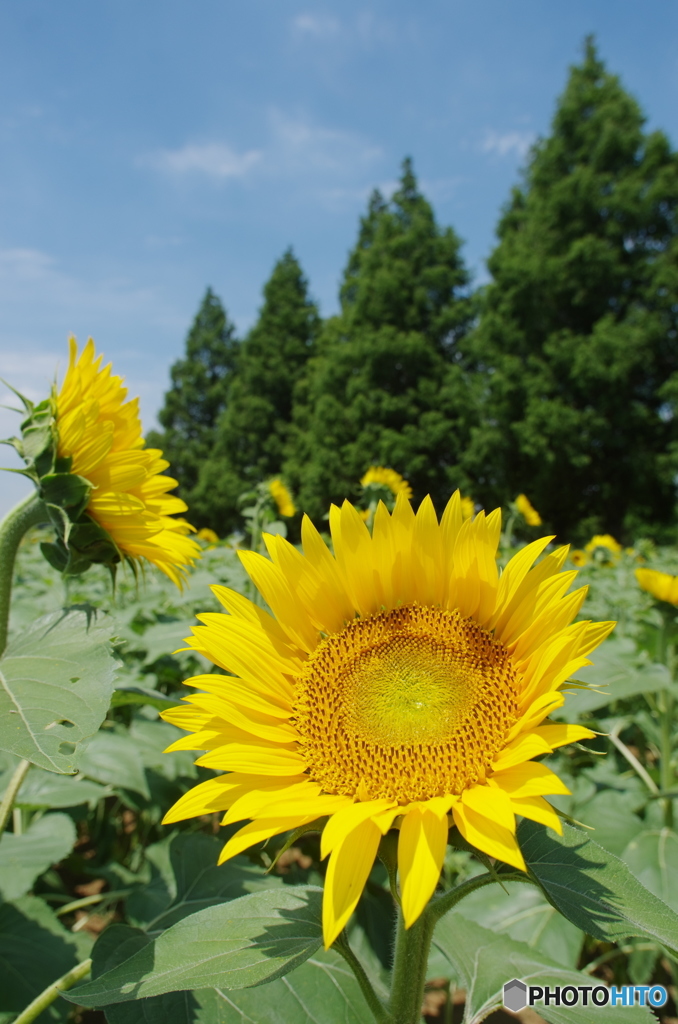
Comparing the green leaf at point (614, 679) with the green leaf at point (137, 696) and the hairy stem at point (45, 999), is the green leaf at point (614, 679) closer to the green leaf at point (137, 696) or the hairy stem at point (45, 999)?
the green leaf at point (137, 696)

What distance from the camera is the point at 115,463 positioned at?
1376 mm

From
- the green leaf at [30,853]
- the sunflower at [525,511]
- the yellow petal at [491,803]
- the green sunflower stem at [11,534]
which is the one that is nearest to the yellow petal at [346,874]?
the yellow petal at [491,803]

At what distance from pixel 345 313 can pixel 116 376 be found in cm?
2702

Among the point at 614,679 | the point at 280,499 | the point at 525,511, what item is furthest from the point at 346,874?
the point at 525,511

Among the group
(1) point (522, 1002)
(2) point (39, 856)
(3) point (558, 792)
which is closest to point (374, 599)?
(3) point (558, 792)

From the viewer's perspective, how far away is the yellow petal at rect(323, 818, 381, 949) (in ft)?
2.19

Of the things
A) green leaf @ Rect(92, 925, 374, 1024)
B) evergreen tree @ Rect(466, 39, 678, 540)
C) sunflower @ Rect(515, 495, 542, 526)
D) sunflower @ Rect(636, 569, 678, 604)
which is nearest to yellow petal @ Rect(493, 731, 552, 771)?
green leaf @ Rect(92, 925, 374, 1024)

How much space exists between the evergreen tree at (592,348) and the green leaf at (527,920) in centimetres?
1967

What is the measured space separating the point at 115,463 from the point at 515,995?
1.14 metres

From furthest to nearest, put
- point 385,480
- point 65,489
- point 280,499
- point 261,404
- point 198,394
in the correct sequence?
point 198,394 → point 261,404 → point 385,480 → point 280,499 → point 65,489

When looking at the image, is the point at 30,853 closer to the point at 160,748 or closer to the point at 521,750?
the point at 160,748

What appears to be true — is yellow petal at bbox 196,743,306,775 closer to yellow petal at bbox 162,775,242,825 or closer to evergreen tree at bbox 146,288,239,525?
yellow petal at bbox 162,775,242,825

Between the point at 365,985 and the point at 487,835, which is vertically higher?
the point at 487,835

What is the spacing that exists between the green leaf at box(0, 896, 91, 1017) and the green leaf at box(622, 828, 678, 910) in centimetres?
129
